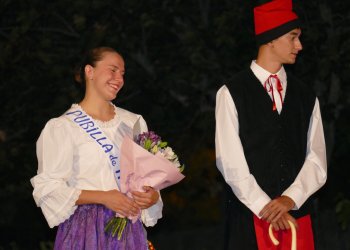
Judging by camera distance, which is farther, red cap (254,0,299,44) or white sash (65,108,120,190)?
red cap (254,0,299,44)

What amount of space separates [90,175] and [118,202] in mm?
248

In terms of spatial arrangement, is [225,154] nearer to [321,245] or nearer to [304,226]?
[304,226]

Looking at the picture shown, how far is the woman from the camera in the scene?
19.1 ft

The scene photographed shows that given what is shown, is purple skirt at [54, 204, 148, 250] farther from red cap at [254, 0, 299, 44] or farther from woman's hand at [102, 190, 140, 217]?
red cap at [254, 0, 299, 44]

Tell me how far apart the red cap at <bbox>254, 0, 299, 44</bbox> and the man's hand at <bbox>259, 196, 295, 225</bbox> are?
1.00 meters

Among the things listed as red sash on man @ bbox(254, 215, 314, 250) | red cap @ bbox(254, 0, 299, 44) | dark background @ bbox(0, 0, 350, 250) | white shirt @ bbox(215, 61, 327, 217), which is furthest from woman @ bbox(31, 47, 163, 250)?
dark background @ bbox(0, 0, 350, 250)

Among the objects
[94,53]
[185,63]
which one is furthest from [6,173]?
[94,53]

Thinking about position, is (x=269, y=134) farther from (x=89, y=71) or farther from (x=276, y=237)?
(x=89, y=71)

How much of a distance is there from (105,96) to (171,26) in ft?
16.8

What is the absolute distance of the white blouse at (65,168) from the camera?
19.1 feet

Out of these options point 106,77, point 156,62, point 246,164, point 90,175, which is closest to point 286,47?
point 246,164

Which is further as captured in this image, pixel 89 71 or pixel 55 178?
pixel 89 71

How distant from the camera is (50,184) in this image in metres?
5.81

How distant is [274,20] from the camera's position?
6.40m
